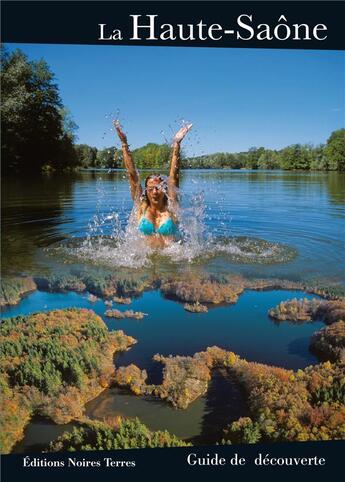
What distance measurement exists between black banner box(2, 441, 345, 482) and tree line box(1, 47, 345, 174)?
3.54 metres

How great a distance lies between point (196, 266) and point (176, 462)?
285 centimetres

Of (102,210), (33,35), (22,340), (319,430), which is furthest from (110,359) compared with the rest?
(102,210)

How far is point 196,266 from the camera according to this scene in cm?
596

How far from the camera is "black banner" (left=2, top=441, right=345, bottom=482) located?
3.37m

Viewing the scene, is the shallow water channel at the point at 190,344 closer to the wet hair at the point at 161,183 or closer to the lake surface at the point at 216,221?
the lake surface at the point at 216,221

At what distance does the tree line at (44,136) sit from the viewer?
278 inches

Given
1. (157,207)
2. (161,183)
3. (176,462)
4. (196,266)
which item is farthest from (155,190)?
(176,462)

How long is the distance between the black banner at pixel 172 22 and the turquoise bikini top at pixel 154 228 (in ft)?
10.00

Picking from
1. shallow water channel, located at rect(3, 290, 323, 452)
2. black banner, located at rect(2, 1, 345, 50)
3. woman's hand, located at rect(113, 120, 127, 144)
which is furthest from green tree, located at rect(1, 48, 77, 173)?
shallow water channel, located at rect(3, 290, 323, 452)

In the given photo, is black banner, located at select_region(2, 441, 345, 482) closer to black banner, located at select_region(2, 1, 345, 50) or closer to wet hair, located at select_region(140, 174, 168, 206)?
black banner, located at select_region(2, 1, 345, 50)

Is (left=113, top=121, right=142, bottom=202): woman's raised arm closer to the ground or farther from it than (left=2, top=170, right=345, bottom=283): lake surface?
farther from it

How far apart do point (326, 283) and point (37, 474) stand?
3437mm

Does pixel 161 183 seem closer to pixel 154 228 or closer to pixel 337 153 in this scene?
pixel 154 228

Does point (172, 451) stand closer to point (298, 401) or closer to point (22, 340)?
point (298, 401)
